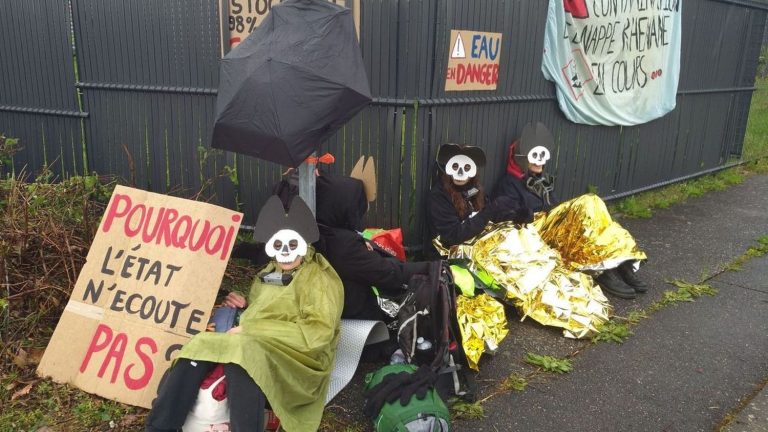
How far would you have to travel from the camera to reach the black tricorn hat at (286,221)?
11.3 ft

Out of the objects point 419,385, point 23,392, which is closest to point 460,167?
point 419,385

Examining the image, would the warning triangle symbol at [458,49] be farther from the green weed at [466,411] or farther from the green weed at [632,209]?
the green weed at [632,209]

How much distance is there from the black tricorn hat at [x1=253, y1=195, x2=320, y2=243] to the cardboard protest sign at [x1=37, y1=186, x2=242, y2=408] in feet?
0.92

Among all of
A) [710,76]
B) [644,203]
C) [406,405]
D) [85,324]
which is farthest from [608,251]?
[710,76]

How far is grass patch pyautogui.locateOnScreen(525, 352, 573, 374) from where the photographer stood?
4029 mm

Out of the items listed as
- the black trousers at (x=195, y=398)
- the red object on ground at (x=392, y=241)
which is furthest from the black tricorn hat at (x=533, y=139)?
the black trousers at (x=195, y=398)

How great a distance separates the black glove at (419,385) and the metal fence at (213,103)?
1.93 metres

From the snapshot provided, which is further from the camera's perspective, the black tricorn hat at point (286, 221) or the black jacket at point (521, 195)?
the black jacket at point (521, 195)

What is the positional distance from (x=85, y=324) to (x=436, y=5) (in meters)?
A: 3.12

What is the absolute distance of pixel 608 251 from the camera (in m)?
5.01

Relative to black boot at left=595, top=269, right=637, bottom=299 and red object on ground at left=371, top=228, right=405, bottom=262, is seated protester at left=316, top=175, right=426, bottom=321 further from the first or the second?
black boot at left=595, top=269, right=637, bottom=299

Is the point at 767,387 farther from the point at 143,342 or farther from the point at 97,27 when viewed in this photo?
the point at 97,27

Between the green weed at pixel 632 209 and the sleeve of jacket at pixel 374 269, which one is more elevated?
the sleeve of jacket at pixel 374 269

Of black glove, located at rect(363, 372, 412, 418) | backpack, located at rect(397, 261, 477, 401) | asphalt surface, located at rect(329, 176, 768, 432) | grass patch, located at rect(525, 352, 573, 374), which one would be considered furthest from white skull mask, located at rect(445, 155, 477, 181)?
black glove, located at rect(363, 372, 412, 418)
